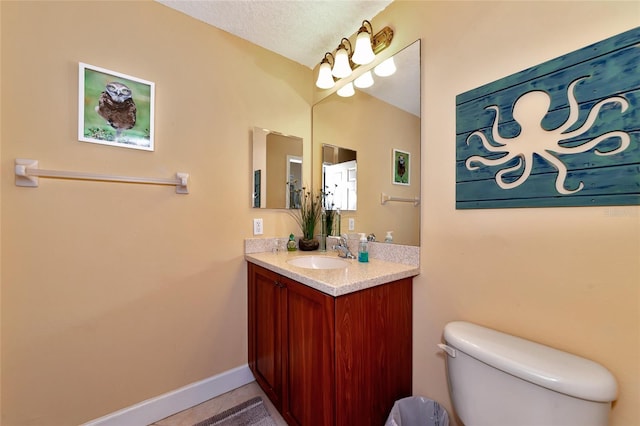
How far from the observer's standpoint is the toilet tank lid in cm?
66

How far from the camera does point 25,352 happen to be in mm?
1095

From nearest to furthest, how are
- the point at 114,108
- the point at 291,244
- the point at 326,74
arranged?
the point at 114,108 < the point at 326,74 < the point at 291,244

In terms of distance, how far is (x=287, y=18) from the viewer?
150cm

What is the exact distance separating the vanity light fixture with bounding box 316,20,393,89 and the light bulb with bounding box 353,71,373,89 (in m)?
0.07

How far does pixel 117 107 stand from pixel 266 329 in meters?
1.48

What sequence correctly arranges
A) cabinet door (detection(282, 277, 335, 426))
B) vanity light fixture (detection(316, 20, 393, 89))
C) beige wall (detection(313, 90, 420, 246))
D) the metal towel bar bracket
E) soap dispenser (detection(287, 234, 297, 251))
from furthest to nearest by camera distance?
1. soap dispenser (detection(287, 234, 297, 251))
2. vanity light fixture (detection(316, 20, 393, 89))
3. beige wall (detection(313, 90, 420, 246))
4. the metal towel bar bracket
5. cabinet door (detection(282, 277, 335, 426))

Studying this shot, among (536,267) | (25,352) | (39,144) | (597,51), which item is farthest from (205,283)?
(597,51)

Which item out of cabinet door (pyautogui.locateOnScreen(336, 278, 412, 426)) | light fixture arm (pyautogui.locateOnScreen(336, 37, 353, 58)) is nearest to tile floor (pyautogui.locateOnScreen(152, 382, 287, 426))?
cabinet door (pyautogui.locateOnScreen(336, 278, 412, 426))

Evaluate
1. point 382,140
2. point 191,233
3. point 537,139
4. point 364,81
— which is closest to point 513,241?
point 537,139

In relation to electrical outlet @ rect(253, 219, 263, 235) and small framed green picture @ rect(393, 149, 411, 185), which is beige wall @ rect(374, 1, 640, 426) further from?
electrical outlet @ rect(253, 219, 263, 235)

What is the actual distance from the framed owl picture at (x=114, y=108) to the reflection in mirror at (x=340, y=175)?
1.17 m

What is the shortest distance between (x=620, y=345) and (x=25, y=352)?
2314 millimetres

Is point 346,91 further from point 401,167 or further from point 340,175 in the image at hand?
point 401,167

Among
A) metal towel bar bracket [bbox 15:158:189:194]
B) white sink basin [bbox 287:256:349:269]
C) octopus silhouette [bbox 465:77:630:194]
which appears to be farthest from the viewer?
white sink basin [bbox 287:256:349:269]
